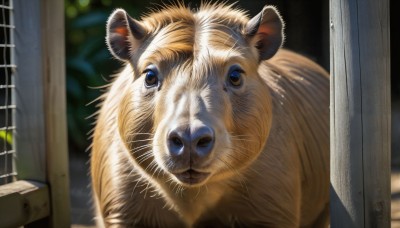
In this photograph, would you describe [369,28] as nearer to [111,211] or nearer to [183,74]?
[183,74]

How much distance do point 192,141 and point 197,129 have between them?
6 cm

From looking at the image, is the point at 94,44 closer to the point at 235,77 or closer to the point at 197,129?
the point at 235,77

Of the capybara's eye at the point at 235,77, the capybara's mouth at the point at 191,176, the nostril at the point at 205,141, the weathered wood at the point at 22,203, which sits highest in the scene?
the capybara's eye at the point at 235,77

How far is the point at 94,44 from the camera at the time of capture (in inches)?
392

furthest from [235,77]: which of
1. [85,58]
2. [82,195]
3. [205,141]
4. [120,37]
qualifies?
[85,58]

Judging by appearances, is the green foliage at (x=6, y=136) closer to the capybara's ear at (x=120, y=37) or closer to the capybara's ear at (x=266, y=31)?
the capybara's ear at (x=120, y=37)

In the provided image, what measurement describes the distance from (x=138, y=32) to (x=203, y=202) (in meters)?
1.04

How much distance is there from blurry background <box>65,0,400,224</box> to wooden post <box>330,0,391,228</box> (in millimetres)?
5598

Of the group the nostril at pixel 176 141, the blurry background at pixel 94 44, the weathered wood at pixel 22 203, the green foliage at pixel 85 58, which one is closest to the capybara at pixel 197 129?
the nostril at pixel 176 141

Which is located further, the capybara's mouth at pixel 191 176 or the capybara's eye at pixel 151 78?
the capybara's eye at pixel 151 78

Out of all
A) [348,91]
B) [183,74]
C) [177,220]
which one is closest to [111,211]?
[177,220]

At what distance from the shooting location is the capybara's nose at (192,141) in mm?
3350

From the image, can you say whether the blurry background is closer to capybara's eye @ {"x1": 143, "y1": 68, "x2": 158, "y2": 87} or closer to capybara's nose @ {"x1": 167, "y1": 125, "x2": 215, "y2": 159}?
capybara's eye @ {"x1": 143, "y1": 68, "x2": 158, "y2": 87}

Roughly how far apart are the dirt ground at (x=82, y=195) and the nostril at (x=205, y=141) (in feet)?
10.7
